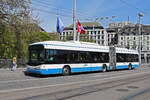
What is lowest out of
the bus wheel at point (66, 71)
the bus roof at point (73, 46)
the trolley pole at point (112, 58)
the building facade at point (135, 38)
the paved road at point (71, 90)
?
the paved road at point (71, 90)

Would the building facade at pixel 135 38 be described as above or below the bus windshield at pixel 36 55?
above

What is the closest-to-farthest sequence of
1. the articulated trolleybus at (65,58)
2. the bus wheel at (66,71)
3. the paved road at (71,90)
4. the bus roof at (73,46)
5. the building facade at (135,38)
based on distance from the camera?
the paved road at (71,90) < the articulated trolleybus at (65,58) < the bus roof at (73,46) < the bus wheel at (66,71) < the building facade at (135,38)

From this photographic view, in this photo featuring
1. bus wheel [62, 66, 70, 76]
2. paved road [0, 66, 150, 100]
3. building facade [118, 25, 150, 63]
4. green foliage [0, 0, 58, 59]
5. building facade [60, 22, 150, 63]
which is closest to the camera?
paved road [0, 66, 150, 100]

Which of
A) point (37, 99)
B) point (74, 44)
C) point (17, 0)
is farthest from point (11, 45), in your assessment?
point (37, 99)

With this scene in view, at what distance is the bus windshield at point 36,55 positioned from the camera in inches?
602

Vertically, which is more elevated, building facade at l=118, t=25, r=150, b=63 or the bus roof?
building facade at l=118, t=25, r=150, b=63

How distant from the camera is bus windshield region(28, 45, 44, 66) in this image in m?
15.3

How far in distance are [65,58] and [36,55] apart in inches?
98.3

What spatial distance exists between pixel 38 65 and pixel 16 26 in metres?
8.97

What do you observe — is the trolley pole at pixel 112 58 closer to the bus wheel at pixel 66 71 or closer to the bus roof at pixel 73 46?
the bus roof at pixel 73 46

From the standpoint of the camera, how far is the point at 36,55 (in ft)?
51.8

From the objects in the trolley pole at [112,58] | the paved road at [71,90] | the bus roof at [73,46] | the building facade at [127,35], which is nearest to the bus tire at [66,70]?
the bus roof at [73,46]

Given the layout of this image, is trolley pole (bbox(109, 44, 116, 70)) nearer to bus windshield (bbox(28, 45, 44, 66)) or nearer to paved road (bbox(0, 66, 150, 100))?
bus windshield (bbox(28, 45, 44, 66))

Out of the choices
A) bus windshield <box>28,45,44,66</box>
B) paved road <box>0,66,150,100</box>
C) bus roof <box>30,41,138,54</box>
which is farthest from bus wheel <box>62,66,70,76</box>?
paved road <box>0,66,150,100</box>
